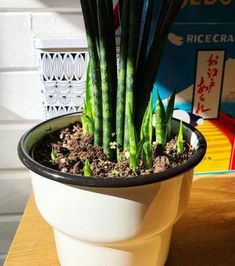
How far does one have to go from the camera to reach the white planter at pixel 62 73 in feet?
1.94

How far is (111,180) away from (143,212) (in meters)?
Result: 0.05

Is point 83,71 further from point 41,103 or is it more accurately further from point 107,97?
point 107,97

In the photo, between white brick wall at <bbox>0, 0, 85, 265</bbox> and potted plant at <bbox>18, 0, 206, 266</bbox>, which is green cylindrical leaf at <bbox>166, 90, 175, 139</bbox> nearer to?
potted plant at <bbox>18, 0, 206, 266</bbox>

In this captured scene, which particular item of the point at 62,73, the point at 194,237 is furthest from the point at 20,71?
the point at 194,237

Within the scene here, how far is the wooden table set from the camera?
46 cm

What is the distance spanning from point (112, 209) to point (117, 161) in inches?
3.0

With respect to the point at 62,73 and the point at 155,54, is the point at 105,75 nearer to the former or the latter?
the point at 155,54

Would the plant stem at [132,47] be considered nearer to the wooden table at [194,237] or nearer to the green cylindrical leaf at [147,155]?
the green cylindrical leaf at [147,155]

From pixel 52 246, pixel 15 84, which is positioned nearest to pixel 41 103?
pixel 15 84

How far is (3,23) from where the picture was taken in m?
0.59

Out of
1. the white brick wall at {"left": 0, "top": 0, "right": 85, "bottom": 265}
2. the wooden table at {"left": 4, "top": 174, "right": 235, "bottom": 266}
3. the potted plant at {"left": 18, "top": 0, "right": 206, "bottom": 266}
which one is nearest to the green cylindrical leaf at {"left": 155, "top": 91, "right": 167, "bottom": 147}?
the potted plant at {"left": 18, "top": 0, "right": 206, "bottom": 266}

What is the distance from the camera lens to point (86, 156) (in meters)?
0.40

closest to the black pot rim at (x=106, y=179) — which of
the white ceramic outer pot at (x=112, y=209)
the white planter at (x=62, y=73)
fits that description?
the white ceramic outer pot at (x=112, y=209)

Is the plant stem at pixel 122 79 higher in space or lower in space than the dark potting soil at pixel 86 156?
higher
